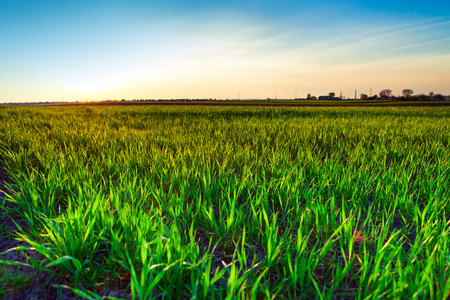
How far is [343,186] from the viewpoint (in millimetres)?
2676

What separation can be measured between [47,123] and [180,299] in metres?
8.39

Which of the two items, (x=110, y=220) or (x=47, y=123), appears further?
(x=47, y=123)

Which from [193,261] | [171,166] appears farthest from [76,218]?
[171,166]

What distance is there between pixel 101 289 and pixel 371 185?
8.83 ft

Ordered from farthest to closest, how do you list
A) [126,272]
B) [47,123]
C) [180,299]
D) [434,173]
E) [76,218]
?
1. [47,123]
2. [434,173]
3. [76,218]
4. [126,272]
5. [180,299]

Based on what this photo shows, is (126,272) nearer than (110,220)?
Yes

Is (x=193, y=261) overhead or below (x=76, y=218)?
below

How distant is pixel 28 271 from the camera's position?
1494mm

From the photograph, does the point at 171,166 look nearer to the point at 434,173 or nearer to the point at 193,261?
the point at 193,261

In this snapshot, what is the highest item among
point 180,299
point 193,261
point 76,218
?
point 76,218

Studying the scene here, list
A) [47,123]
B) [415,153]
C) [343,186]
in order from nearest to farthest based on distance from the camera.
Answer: [343,186], [415,153], [47,123]

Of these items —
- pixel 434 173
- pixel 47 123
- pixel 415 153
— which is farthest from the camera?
pixel 47 123

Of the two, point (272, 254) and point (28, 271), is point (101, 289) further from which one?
point (272, 254)

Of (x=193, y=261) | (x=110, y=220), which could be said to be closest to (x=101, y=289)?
(x=110, y=220)
